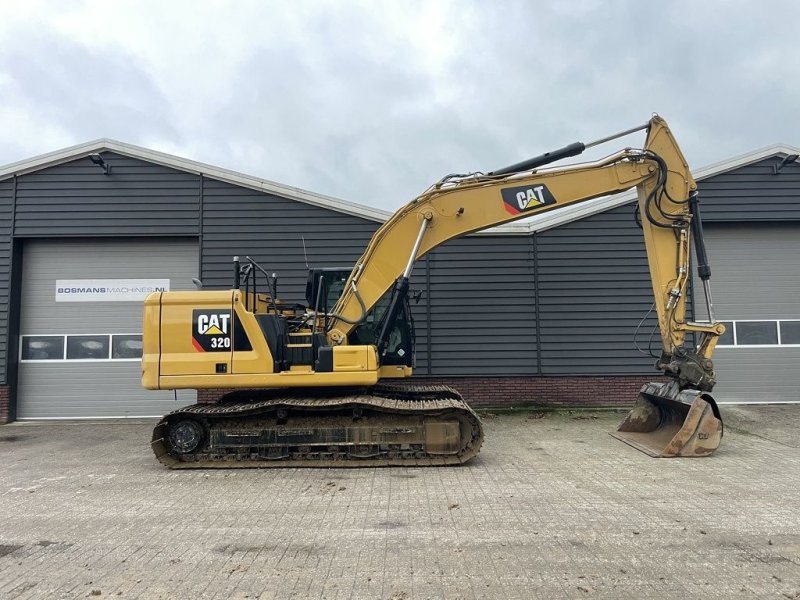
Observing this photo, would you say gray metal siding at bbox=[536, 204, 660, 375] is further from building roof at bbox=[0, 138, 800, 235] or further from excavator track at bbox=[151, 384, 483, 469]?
excavator track at bbox=[151, 384, 483, 469]

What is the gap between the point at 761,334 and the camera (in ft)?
40.9

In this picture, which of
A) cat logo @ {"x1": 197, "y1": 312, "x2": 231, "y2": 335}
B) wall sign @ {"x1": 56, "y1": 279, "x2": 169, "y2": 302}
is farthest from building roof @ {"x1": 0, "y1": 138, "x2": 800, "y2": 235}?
cat logo @ {"x1": 197, "y1": 312, "x2": 231, "y2": 335}

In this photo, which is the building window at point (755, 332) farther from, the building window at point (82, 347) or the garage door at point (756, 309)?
the building window at point (82, 347)

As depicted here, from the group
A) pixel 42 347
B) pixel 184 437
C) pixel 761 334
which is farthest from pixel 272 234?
pixel 761 334

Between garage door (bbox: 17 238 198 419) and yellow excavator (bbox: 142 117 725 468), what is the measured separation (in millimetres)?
5010

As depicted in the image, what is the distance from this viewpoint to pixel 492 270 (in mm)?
12133

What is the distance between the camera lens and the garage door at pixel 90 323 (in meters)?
12.1

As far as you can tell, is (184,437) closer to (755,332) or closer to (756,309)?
(755,332)

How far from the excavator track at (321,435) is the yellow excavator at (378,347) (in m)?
0.02

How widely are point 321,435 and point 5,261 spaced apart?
9.60m

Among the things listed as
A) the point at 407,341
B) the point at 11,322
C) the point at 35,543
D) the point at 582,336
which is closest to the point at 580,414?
the point at 582,336

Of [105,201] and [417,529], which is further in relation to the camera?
[105,201]

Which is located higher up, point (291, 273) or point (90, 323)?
point (291, 273)

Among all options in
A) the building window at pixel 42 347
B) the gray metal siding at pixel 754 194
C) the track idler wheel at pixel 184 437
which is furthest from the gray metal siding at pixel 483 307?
the building window at pixel 42 347
